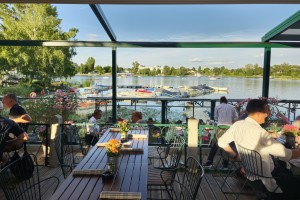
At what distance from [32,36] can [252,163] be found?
13.9 metres

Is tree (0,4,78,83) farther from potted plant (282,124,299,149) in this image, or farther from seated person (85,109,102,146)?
potted plant (282,124,299,149)

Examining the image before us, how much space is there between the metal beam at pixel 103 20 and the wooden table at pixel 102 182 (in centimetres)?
258

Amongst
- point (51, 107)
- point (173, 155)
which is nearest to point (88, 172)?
point (173, 155)

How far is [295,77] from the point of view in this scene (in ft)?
20.7

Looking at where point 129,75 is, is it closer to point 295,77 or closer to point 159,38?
point 159,38

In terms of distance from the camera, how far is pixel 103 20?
4879 millimetres

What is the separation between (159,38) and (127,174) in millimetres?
4429

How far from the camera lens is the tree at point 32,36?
1376 cm

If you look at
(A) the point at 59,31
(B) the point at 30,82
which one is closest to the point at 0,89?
(B) the point at 30,82

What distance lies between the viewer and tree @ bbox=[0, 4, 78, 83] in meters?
13.8

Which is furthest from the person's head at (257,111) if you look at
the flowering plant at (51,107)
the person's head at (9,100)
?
the flowering plant at (51,107)

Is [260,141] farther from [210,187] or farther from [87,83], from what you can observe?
[87,83]

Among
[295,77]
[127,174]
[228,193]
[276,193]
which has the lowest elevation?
[228,193]

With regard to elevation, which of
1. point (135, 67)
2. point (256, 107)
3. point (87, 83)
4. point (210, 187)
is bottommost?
point (210, 187)
